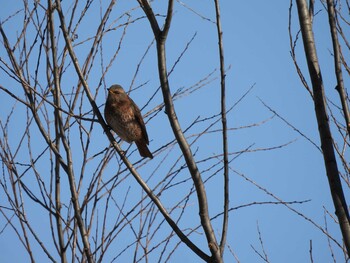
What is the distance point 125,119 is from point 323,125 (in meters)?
2.99

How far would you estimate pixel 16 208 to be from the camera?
2689 millimetres

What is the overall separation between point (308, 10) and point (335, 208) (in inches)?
34.1

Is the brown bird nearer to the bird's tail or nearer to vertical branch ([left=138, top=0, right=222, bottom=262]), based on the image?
the bird's tail

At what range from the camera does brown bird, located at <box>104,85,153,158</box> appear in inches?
181

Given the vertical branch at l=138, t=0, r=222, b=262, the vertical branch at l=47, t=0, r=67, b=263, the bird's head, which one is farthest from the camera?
the bird's head

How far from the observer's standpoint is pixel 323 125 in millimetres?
1864

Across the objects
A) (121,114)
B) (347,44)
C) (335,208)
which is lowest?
(335,208)

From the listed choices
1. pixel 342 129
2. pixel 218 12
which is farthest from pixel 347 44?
pixel 218 12

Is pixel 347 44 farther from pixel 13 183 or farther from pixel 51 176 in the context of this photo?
pixel 13 183

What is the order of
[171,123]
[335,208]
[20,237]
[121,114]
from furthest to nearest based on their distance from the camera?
1. [121,114]
2. [20,237]
3. [171,123]
4. [335,208]

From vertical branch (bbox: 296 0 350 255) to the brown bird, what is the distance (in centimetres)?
272

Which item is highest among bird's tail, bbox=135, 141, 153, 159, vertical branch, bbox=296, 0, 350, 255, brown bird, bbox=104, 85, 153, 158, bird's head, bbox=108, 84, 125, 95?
bird's head, bbox=108, 84, 125, 95

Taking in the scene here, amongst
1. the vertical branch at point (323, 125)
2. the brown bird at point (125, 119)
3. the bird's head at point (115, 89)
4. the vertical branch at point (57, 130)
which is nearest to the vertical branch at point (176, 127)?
the vertical branch at point (323, 125)

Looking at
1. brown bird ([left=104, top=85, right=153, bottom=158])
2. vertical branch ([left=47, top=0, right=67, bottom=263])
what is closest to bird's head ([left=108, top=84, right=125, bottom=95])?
brown bird ([left=104, top=85, right=153, bottom=158])
